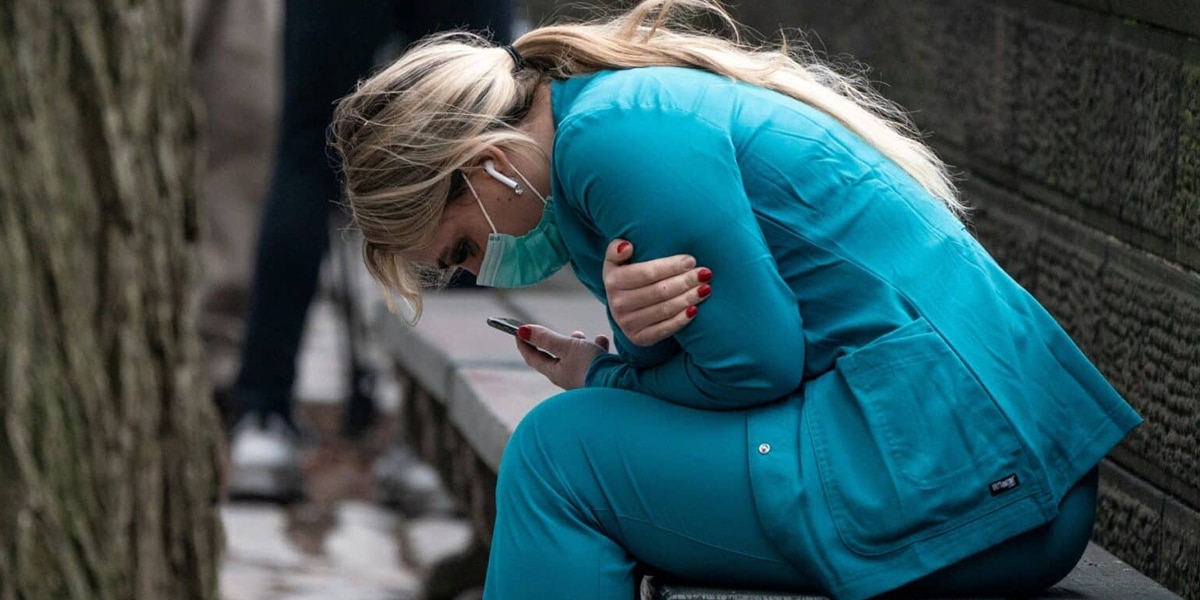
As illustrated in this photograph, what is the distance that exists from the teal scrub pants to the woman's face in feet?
0.92

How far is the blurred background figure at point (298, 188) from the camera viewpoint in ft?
13.2

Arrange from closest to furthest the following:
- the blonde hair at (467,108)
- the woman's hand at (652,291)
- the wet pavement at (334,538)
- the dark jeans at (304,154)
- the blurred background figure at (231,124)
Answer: the woman's hand at (652,291) < the blonde hair at (467,108) < the dark jeans at (304,154) < the wet pavement at (334,538) < the blurred background figure at (231,124)

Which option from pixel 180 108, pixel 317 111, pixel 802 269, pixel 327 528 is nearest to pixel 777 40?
pixel 317 111

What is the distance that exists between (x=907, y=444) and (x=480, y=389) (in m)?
1.40

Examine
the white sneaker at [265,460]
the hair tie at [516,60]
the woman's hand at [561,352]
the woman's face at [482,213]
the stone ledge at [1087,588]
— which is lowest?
the white sneaker at [265,460]

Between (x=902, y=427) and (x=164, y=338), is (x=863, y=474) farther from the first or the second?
(x=164, y=338)

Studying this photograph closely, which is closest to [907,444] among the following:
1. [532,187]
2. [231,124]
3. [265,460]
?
[532,187]

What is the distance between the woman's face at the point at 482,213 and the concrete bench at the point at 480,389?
1.68 feet

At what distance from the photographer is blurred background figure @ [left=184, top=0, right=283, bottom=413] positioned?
6051 millimetres

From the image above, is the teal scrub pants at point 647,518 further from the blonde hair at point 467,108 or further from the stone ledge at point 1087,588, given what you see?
the blonde hair at point 467,108

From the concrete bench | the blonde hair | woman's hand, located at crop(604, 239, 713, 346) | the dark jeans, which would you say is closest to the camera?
woman's hand, located at crop(604, 239, 713, 346)

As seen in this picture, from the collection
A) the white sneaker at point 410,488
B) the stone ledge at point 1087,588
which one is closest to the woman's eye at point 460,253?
the stone ledge at point 1087,588

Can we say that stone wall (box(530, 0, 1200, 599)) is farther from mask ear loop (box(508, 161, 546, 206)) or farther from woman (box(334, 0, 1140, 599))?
mask ear loop (box(508, 161, 546, 206))

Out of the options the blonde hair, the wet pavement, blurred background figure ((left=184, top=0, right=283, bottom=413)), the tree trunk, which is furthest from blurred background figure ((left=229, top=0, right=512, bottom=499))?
the tree trunk
